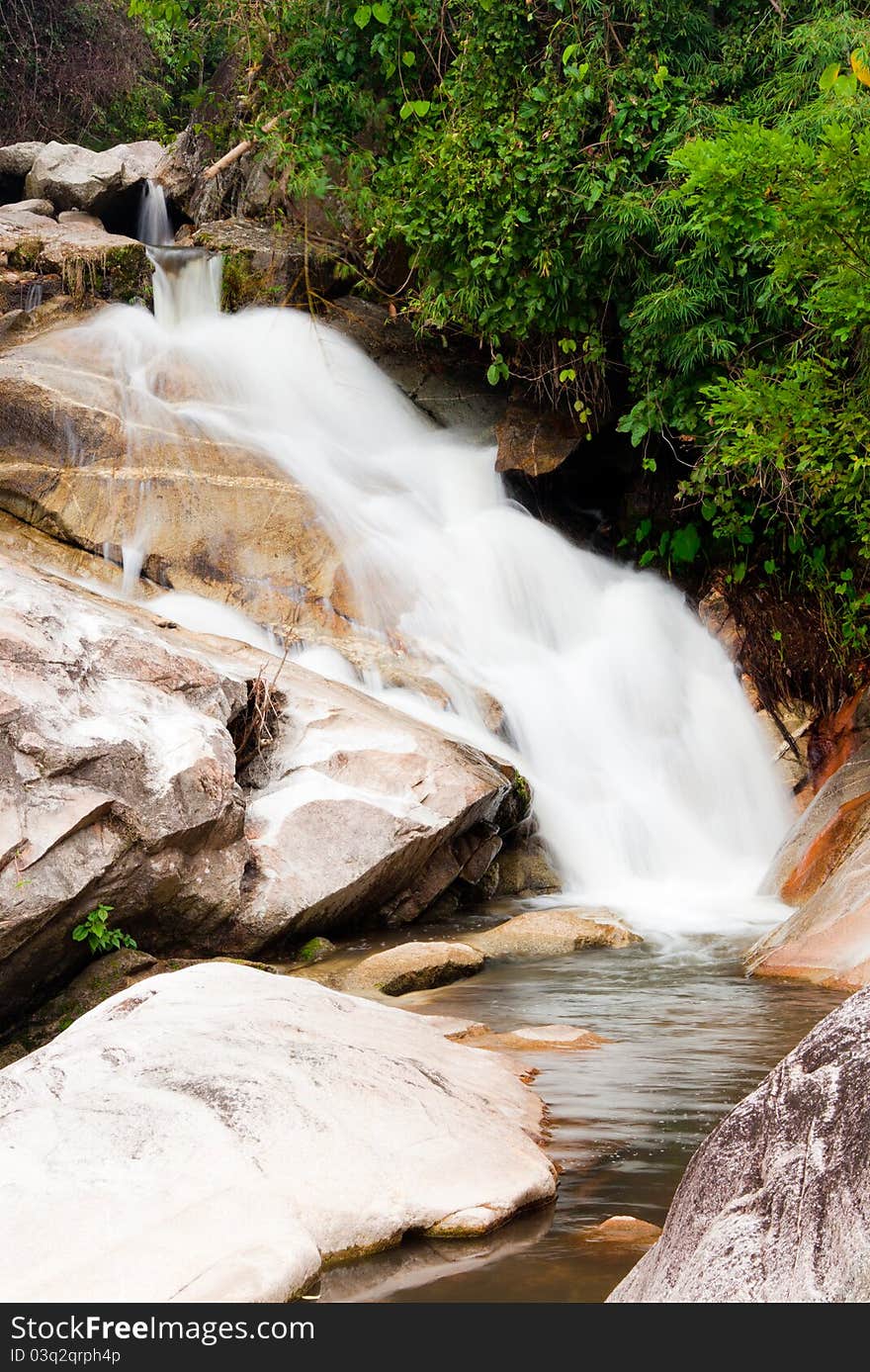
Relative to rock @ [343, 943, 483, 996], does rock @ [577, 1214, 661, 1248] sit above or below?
above

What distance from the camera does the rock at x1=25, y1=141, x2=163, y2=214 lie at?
15391 millimetres

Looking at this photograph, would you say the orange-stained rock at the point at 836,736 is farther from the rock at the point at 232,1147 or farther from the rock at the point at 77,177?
the rock at the point at 77,177

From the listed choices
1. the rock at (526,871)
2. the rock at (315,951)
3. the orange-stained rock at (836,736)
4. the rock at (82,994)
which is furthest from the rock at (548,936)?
the orange-stained rock at (836,736)

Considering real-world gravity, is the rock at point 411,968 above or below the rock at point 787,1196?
below

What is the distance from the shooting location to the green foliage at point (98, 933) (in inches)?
244

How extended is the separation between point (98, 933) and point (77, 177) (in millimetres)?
12008

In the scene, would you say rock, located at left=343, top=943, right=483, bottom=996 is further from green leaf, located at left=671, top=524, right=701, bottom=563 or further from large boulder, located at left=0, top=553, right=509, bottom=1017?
green leaf, located at left=671, top=524, right=701, bottom=563

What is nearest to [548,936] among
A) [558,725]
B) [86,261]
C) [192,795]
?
[192,795]

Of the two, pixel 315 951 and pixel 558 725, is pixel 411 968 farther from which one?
pixel 558 725

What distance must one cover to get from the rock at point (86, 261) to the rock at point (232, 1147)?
402 inches

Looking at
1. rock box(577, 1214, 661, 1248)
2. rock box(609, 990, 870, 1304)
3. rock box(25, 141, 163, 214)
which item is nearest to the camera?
rock box(609, 990, 870, 1304)

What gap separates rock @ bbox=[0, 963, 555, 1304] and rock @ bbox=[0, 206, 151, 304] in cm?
1020

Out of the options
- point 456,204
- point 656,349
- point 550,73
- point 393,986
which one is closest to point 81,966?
point 393,986

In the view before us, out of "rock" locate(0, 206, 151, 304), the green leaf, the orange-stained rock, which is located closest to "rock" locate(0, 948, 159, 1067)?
the orange-stained rock
